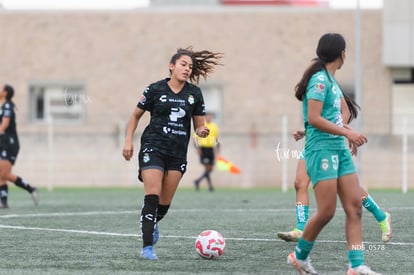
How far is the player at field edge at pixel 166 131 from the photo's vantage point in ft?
35.7

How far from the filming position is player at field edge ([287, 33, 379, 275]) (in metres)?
→ 8.78

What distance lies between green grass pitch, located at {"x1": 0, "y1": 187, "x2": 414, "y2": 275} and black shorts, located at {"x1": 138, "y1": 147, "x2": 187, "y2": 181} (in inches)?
34.3

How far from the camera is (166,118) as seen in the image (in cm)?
1105

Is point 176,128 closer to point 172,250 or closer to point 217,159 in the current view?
point 172,250

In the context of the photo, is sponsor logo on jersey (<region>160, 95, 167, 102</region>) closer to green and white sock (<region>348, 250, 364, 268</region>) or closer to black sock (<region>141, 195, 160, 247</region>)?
black sock (<region>141, 195, 160, 247</region>)

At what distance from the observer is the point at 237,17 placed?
39.1 meters

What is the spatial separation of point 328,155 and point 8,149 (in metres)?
11.0

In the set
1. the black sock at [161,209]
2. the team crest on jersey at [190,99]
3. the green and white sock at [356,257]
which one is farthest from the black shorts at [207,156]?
the green and white sock at [356,257]

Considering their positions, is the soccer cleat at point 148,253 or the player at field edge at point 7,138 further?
the player at field edge at point 7,138

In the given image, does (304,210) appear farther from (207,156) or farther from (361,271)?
(207,156)

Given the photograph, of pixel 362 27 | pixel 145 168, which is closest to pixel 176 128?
pixel 145 168

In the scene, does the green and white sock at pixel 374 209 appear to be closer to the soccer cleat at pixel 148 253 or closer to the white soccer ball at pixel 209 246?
the white soccer ball at pixel 209 246

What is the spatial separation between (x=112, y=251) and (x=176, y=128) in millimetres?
1434

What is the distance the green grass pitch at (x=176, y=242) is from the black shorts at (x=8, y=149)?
0.93 meters
